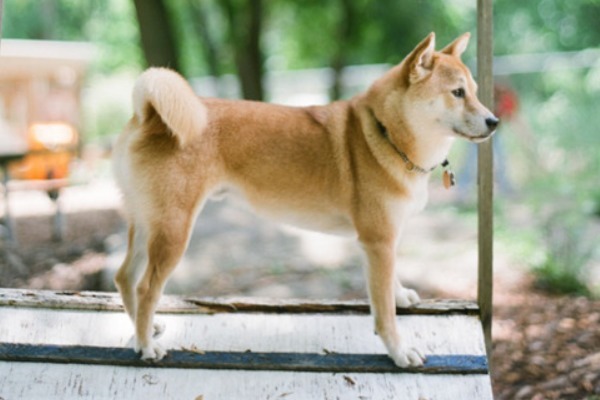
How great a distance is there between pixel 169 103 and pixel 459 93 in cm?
122

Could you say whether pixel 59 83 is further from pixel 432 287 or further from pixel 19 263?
pixel 432 287

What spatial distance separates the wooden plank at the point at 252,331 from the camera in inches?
119

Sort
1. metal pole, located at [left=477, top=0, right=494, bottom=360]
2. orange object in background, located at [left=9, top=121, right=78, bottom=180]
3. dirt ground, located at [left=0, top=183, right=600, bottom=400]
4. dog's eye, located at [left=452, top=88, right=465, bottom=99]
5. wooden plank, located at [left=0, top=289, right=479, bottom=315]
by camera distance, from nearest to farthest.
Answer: dog's eye, located at [left=452, top=88, right=465, bottom=99] → metal pole, located at [left=477, top=0, right=494, bottom=360] → wooden plank, located at [left=0, top=289, right=479, bottom=315] → dirt ground, located at [left=0, top=183, right=600, bottom=400] → orange object in background, located at [left=9, top=121, right=78, bottom=180]

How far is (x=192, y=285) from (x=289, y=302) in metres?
2.19

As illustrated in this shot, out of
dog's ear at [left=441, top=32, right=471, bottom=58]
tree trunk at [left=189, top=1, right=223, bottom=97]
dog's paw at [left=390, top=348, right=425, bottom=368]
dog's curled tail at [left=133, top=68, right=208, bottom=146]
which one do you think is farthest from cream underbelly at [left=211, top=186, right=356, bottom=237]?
tree trunk at [left=189, top=1, right=223, bottom=97]

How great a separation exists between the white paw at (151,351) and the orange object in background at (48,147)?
4.61m

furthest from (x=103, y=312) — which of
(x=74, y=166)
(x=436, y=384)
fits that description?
(x=74, y=166)

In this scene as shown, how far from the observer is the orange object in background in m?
7.48

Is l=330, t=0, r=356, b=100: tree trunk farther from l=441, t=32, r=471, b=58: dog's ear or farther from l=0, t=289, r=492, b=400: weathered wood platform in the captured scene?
l=0, t=289, r=492, b=400: weathered wood platform

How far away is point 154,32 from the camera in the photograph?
25.9 ft

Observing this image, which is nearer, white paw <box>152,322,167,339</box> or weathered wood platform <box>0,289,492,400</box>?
weathered wood platform <box>0,289,492,400</box>

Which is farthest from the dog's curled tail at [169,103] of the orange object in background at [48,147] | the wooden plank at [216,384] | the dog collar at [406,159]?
the orange object in background at [48,147]

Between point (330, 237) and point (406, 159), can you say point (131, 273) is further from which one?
point (330, 237)

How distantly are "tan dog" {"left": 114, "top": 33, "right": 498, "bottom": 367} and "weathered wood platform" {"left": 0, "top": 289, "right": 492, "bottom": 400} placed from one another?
5.0 inches
